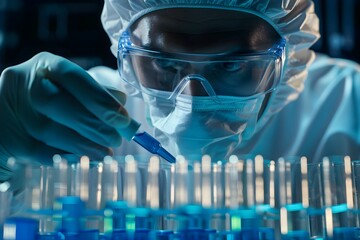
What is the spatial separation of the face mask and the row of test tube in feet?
1.19

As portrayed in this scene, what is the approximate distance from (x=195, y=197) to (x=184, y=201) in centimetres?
2

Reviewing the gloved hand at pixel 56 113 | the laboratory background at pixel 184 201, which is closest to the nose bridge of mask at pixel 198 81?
the gloved hand at pixel 56 113

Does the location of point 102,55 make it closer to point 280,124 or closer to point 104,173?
point 280,124

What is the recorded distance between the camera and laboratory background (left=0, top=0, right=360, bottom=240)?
2.64 ft

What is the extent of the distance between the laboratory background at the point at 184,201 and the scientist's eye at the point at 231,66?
0.39 metres

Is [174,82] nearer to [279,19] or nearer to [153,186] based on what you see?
[279,19]

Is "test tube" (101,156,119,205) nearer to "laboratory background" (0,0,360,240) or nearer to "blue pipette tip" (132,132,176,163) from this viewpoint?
"laboratory background" (0,0,360,240)

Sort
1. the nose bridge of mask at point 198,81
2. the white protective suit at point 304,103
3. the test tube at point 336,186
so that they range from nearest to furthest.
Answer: the test tube at point 336,186
the nose bridge of mask at point 198,81
the white protective suit at point 304,103

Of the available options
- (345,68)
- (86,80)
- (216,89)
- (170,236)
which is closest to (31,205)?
(170,236)

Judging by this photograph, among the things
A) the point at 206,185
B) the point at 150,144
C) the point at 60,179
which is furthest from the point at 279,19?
the point at 60,179

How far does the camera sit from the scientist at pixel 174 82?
3.54 ft

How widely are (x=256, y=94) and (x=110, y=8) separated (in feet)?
1.70

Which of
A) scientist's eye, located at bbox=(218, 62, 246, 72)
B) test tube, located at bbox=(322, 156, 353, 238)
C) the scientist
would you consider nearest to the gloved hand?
the scientist

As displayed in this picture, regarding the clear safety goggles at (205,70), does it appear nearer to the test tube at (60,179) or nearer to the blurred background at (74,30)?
the test tube at (60,179)
